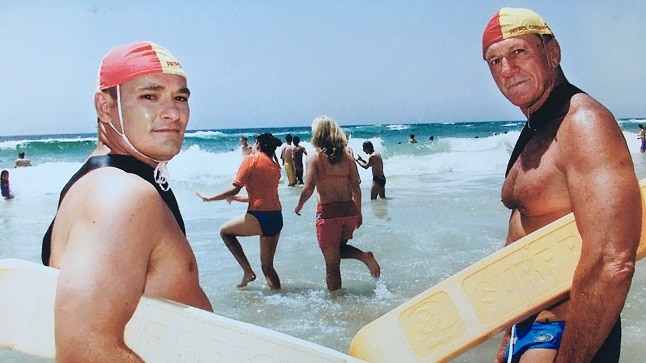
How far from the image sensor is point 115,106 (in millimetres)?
1788

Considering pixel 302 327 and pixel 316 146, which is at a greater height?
pixel 316 146

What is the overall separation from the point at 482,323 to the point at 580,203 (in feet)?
1.80

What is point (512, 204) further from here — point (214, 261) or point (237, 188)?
point (214, 261)

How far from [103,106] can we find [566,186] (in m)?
1.66

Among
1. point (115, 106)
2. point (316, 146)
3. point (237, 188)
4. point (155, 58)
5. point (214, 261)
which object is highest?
point (155, 58)

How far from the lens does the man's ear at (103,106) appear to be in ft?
5.86

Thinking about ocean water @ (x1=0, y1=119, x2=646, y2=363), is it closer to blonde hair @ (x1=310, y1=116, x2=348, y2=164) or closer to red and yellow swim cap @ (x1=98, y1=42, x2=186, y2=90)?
blonde hair @ (x1=310, y1=116, x2=348, y2=164)

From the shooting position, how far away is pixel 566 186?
2.08 meters

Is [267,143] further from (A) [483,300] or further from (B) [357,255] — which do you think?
(A) [483,300]

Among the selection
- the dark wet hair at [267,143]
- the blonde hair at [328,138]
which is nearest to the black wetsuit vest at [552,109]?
the blonde hair at [328,138]

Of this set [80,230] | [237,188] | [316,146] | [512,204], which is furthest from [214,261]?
[80,230]

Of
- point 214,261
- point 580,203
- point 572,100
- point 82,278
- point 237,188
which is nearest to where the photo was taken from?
point 82,278

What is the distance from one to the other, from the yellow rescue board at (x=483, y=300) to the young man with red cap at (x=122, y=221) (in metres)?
0.75

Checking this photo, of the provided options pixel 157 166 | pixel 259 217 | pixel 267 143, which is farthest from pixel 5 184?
pixel 157 166
